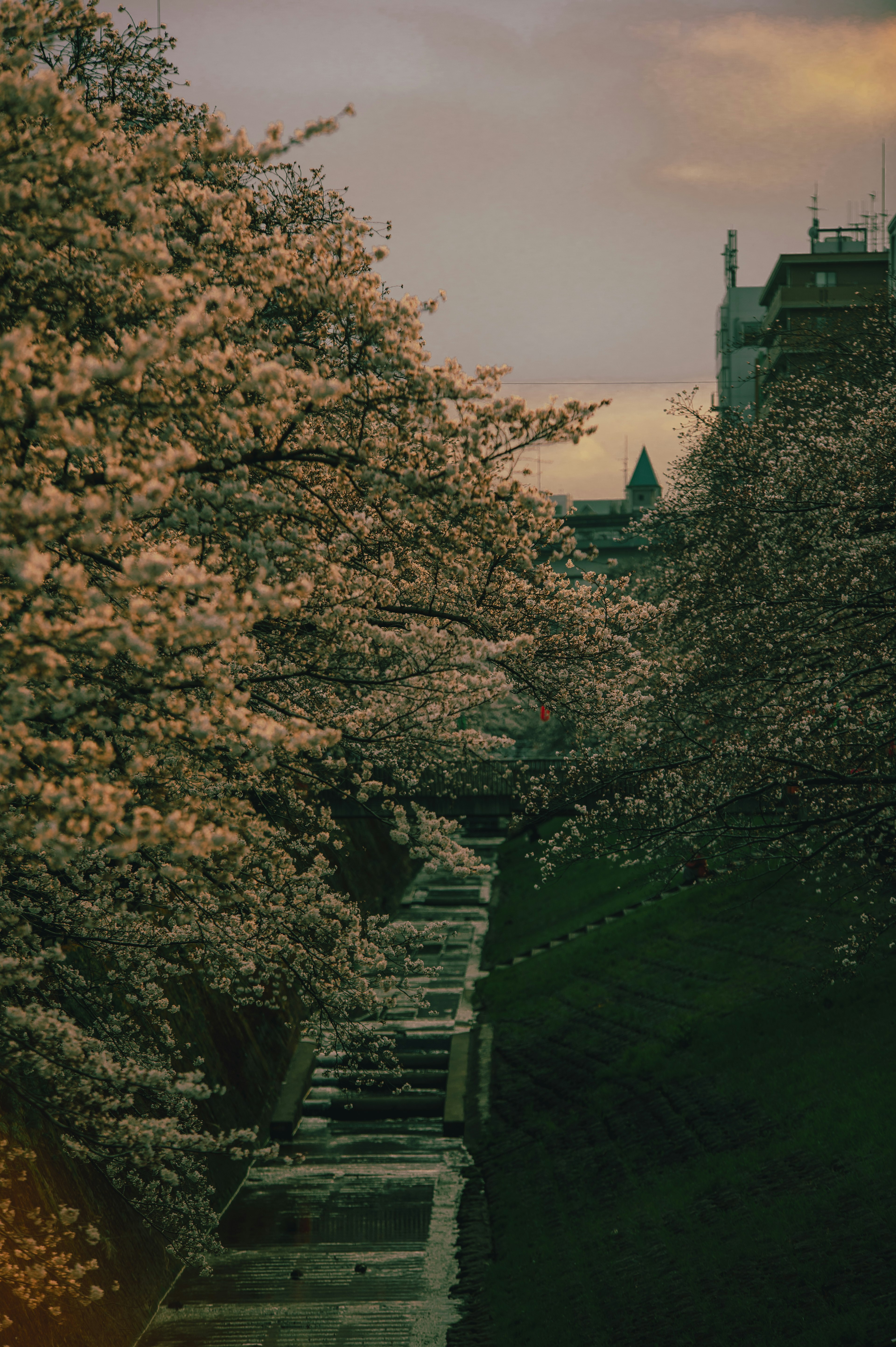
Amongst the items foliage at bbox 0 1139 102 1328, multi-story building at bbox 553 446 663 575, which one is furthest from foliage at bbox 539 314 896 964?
multi-story building at bbox 553 446 663 575

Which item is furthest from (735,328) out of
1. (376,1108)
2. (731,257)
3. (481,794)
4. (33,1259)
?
(33,1259)

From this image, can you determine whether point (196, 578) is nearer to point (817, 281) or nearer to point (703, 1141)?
point (703, 1141)

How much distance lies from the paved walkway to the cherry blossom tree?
353 cm

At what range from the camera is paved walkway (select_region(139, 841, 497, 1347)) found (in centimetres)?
1561

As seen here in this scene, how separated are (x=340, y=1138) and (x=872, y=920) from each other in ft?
42.7

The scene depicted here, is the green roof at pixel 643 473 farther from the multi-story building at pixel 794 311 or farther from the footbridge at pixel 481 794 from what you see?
the footbridge at pixel 481 794

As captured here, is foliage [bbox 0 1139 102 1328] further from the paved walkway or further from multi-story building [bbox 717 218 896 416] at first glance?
multi-story building [bbox 717 218 896 416]

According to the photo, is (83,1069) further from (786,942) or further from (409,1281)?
(786,942)

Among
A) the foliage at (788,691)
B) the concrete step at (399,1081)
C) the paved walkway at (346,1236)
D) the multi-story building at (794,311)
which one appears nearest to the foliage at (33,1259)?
the paved walkway at (346,1236)

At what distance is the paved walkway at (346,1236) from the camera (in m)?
15.6

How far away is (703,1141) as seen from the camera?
1792 centimetres

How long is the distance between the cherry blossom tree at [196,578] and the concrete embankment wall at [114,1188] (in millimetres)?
1146

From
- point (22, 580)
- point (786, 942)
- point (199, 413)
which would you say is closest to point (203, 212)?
point (199, 413)

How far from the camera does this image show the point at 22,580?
5754 mm
